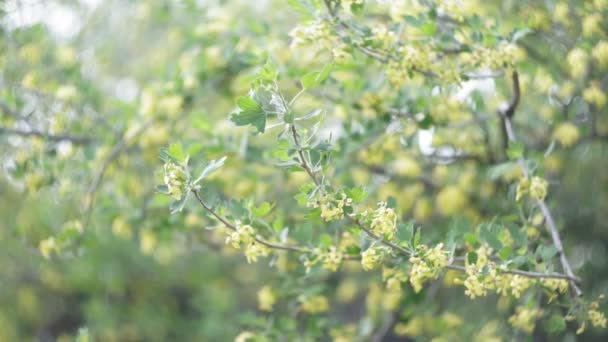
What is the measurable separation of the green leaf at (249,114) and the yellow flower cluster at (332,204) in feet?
0.63

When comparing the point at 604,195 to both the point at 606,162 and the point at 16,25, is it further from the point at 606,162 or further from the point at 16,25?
the point at 16,25

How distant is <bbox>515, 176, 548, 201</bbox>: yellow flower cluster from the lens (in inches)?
60.5

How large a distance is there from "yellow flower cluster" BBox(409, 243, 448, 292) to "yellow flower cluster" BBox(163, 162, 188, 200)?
0.51m

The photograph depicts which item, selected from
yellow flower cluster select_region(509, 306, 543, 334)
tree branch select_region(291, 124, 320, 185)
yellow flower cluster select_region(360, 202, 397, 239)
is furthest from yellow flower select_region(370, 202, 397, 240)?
yellow flower cluster select_region(509, 306, 543, 334)

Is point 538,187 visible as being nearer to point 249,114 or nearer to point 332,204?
point 332,204

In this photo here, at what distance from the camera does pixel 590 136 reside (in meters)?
2.30

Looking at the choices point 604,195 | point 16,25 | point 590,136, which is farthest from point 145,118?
point 604,195

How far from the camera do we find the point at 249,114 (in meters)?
1.17

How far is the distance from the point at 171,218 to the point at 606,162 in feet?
6.36

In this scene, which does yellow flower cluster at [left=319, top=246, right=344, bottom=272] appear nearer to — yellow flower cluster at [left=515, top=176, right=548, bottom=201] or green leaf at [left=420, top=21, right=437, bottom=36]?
yellow flower cluster at [left=515, top=176, right=548, bottom=201]

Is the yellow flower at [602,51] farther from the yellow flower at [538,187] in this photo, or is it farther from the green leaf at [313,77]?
the green leaf at [313,77]

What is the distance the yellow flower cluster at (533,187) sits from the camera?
1.54 m

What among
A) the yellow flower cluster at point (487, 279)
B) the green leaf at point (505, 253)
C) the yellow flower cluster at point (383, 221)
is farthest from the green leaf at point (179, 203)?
the green leaf at point (505, 253)

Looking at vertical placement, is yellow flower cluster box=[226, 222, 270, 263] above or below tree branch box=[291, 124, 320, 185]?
below
